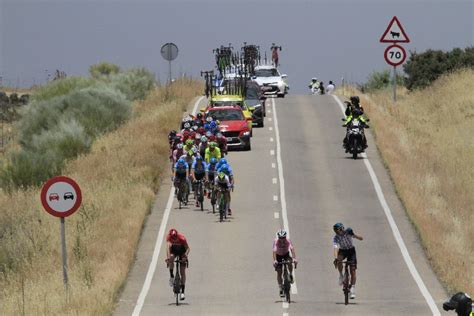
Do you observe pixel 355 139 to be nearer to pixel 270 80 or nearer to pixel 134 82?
pixel 270 80

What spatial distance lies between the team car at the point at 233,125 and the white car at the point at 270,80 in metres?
18.0

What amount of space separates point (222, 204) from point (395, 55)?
15.7 metres

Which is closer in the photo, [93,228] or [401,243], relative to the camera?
[401,243]

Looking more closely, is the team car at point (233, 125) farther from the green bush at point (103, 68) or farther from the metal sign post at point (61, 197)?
the green bush at point (103, 68)

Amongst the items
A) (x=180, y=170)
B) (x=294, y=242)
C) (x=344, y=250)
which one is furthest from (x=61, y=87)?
(x=344, y=250)

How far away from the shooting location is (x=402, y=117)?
5653 cm

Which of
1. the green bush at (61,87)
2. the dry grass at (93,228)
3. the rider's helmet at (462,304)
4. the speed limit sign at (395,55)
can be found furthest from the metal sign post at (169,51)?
the rider's helmet at (462,304)

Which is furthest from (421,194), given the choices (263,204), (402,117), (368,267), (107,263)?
(402,117)

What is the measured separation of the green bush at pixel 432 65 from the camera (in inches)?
2790

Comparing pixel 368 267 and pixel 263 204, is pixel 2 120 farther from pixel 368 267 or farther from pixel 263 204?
pixel 368 267

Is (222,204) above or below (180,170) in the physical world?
below

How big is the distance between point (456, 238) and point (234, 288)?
7.92 meters

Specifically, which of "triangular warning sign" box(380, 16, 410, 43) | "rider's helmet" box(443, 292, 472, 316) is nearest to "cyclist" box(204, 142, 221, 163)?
"triangular warning sign" box(380, 16, 410, 43)

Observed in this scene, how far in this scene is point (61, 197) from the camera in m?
24.0
